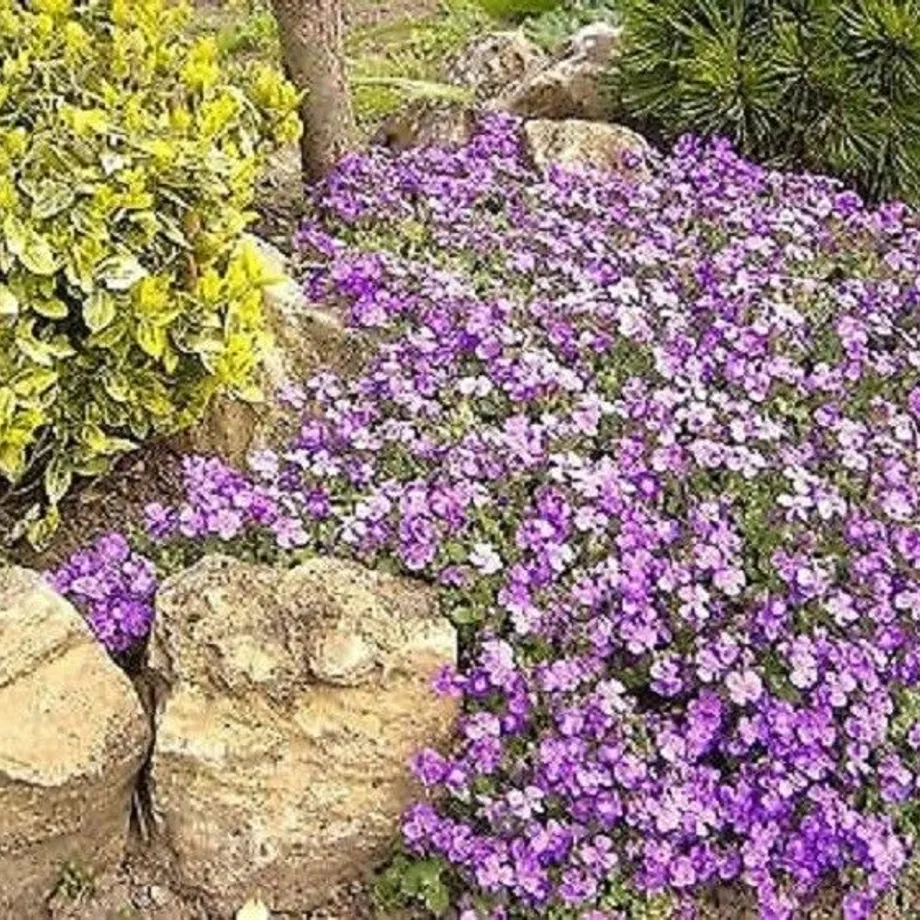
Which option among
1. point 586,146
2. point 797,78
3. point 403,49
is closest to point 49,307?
point 586,146

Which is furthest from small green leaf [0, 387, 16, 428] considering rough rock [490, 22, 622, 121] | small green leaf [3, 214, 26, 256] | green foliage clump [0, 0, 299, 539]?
rough rock [490, 22, 622, 121]

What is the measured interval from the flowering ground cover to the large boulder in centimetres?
24

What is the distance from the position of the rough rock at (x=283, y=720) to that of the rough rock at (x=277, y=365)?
0.83 metres

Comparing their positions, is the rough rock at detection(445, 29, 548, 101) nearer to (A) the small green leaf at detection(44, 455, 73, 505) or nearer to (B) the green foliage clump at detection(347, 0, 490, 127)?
(B) the green foliage clump at detection(347, 0, 490, 127)

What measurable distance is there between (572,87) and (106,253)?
93.0 inches

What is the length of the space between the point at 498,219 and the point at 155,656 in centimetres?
183

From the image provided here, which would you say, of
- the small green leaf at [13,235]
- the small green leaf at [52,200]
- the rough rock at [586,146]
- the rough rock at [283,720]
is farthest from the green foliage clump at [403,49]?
the rough rock at [283,720]

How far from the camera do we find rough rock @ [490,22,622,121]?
5.67m

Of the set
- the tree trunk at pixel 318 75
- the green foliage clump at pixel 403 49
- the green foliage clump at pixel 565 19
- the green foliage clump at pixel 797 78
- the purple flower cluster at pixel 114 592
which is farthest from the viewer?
the green foliage clump at pixel 565 19

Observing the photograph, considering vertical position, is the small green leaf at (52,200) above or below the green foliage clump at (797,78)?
above

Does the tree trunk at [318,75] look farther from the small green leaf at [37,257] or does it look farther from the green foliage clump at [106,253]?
the small green leaf at [37,257]

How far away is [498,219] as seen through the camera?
187 inches

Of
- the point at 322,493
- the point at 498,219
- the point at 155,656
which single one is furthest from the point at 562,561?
the point at 498,219

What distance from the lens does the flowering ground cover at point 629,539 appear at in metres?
3.25
